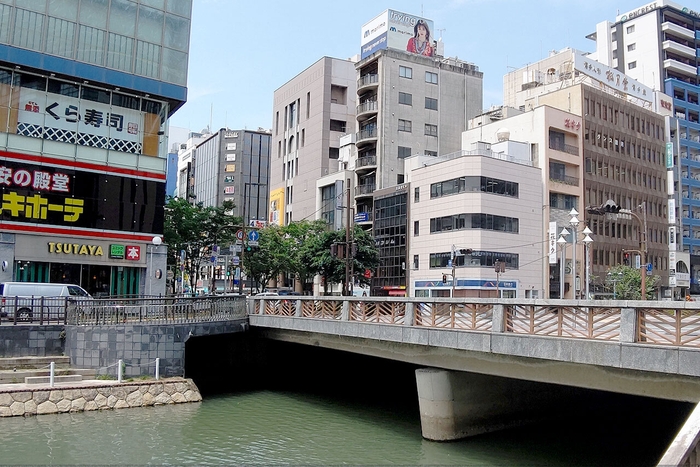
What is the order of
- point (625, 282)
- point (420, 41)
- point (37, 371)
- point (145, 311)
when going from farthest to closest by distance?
point (420, 41)
point (625, 282)
point (145, 311)
point (37, 371)

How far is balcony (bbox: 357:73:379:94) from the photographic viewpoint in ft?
250

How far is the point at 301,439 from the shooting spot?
62.5 feet

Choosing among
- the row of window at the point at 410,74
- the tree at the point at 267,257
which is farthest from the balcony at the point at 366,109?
the tree at the point at 267,257

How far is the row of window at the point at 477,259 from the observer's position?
58.7 metres

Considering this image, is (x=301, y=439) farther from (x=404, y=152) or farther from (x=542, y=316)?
(x=404, y=152)

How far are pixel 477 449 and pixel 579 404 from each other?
7.14m

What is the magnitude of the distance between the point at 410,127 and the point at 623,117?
2436 centimetres

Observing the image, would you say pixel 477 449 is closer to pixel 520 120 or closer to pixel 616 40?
pixel 520 120

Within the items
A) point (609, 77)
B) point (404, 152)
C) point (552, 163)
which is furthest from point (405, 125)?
point (609, 77)

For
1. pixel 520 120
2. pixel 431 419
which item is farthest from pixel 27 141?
pixel 520 120

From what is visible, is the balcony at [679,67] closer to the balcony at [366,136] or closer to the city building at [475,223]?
the city building at [475,223]

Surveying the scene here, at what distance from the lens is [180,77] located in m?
39.7

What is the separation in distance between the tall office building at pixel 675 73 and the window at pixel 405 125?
33150 mm

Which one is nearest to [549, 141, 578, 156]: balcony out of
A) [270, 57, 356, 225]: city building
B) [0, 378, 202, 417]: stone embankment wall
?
[270, 57, 356, 225]: city building
